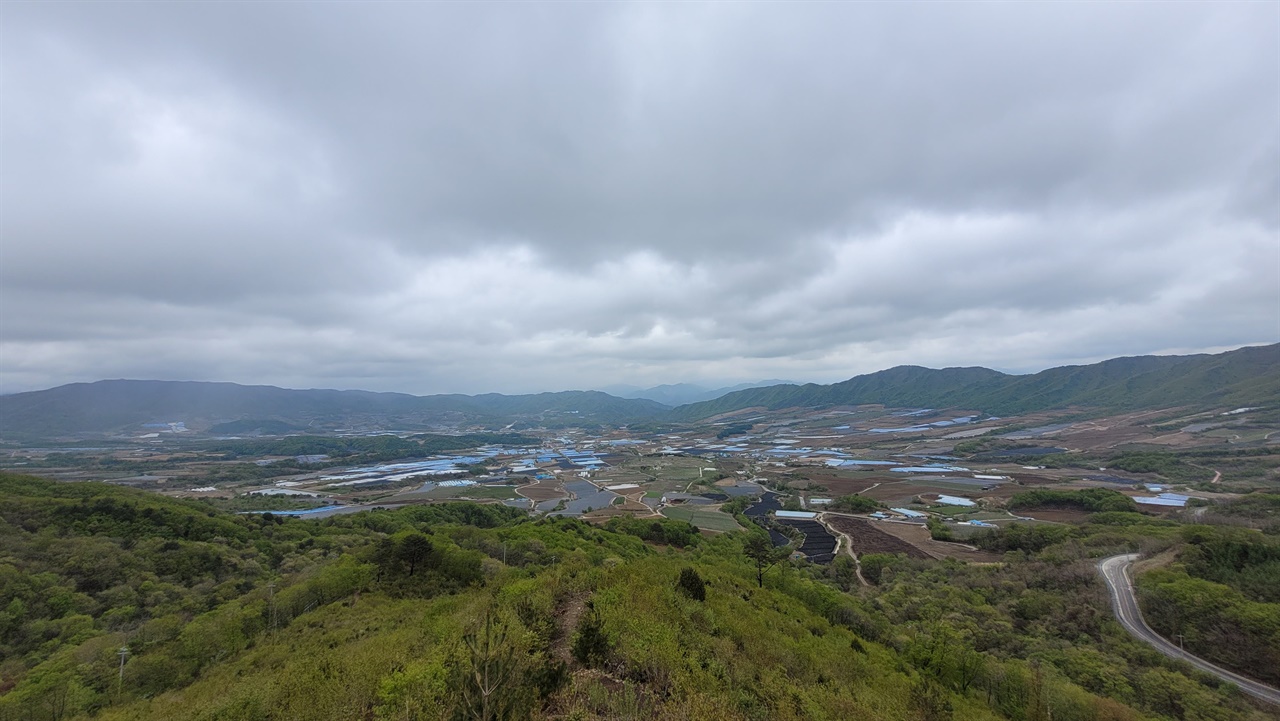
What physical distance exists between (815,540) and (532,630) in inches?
2906

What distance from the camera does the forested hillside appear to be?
48.4 ft

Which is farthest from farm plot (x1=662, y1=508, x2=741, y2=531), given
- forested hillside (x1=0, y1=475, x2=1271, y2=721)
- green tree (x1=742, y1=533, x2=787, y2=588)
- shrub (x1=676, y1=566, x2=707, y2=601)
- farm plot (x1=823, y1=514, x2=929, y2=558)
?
shrub (x1=676, y1=566, x2=707, y2=601)

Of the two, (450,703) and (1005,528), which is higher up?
(450,703)

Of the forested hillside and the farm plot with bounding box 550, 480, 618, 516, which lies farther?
the farm plot with bounding box 550, 480, 618, 516

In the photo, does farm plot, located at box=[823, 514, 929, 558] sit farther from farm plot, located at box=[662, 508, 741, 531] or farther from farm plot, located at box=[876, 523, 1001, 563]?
farm plot, located at box=[662, 508, 741, 531]

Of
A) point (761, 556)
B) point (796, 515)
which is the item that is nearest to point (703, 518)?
point (796, 515)

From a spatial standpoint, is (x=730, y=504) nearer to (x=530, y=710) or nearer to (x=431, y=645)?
(x=431, y=645)

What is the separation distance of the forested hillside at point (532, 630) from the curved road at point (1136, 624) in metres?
1.55

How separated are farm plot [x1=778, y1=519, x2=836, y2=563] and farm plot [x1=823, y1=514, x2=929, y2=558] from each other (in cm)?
300

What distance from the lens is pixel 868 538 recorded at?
257 feet

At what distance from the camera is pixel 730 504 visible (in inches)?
4060

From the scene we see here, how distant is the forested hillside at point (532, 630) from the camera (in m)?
14.7

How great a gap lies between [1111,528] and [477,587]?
8337cm

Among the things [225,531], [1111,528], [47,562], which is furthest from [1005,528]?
[47,562]
